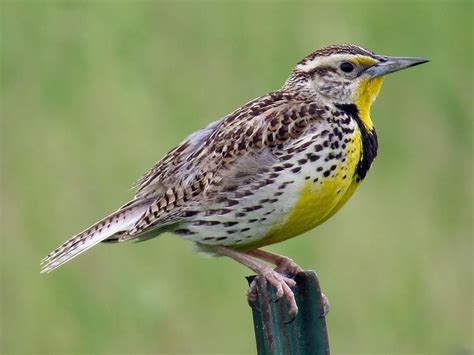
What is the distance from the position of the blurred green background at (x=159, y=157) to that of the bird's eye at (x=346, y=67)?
1.03 metres

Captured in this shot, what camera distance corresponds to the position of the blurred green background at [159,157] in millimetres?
4379

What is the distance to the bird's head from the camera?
3.47 meters

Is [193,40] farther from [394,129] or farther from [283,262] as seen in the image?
[283,262]

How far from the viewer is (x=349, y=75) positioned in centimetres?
350

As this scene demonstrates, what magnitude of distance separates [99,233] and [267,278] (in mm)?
632

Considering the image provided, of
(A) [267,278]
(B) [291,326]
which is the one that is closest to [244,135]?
(A) [267,278]

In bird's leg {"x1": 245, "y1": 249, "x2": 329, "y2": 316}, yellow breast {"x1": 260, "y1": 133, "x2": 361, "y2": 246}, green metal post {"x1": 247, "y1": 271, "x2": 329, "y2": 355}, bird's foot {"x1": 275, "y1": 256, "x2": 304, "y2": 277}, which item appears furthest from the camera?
yellow breast {"x1": 260, "y1": 133, "x2": 361, "y2": 246}

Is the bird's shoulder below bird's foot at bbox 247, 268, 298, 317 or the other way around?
the other way around

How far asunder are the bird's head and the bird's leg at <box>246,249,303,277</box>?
376 millimetres

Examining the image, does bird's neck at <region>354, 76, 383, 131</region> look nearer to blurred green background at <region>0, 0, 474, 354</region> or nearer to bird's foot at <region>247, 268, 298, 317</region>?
bird's foot at <region>247, 268, 298, 317</region>

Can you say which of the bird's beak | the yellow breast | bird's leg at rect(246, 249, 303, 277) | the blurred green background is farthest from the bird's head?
the blurred green background

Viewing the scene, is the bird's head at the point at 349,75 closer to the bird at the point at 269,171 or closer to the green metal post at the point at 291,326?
the bird at the point at 269,171

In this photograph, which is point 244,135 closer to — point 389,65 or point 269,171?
point 269,171

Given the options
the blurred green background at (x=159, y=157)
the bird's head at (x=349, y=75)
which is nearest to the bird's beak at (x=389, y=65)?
the bird's head at (x=349, y=75)
